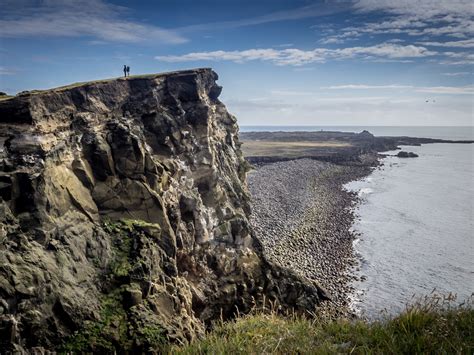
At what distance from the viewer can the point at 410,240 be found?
41844 millimetres

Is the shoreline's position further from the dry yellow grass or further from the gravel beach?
the dry yellow grass

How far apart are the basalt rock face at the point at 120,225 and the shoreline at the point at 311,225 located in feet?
14.5

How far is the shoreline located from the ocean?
167 centimetres

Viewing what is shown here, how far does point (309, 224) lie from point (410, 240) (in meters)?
12.2

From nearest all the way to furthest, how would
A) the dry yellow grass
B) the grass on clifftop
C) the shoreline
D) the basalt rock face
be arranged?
1. the grass on clifftop
2. the basalt rock face
3. the shoreline
4. the dry yellow grass

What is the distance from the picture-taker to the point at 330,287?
29.4m

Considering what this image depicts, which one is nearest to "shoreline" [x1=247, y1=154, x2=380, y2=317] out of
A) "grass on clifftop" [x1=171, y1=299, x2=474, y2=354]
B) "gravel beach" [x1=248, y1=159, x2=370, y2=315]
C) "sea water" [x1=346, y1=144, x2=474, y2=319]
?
"gravel beach" [x1=248, y1=159, x2=370, y2=315]

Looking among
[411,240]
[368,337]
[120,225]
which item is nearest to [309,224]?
[411,240]

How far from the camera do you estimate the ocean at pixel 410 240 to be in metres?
29.5

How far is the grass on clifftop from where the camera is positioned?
534 cm

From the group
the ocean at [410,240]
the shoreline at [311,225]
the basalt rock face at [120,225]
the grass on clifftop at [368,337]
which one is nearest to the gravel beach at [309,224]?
the shoreline at [311,225]

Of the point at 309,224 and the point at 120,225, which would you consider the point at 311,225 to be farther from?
the point at 120,225

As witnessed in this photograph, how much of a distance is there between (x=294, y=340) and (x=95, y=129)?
12.9 metres

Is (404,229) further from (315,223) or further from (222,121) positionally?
(222,121)
